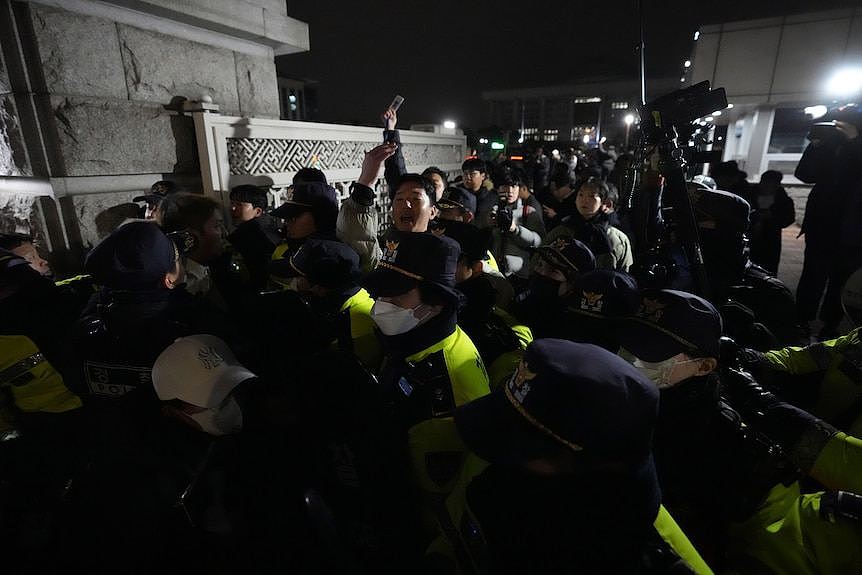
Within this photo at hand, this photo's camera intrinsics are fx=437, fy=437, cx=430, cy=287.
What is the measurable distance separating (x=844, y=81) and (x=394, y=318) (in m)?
21.5

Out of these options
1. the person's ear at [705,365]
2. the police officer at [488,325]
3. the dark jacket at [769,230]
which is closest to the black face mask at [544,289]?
the police officer at [488,325]

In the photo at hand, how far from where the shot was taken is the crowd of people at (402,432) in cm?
111

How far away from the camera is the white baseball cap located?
153 cm

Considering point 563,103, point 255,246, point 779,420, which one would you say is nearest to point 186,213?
point 255,246

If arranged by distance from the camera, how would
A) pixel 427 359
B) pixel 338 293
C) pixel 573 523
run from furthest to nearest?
1. pixel 338 293
2. pixel 427 359
3. pixel 573 523

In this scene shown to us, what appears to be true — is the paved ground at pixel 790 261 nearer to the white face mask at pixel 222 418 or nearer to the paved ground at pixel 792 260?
the paved ground at pixel 792 260

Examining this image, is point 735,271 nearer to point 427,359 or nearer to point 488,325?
point 488,325

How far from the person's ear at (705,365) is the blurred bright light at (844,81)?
19.5 meters

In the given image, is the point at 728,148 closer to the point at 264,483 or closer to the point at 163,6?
the point at 163,6

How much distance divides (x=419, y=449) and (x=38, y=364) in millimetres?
1768

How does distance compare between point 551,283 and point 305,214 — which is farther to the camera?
point 305,214

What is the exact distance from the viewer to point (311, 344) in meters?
2.20

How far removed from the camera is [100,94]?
3.59 m

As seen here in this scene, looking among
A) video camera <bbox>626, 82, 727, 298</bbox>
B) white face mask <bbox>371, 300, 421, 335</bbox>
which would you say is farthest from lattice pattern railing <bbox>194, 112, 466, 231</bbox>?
video camera <bbox>626, 82, 727, 298</bbox>
